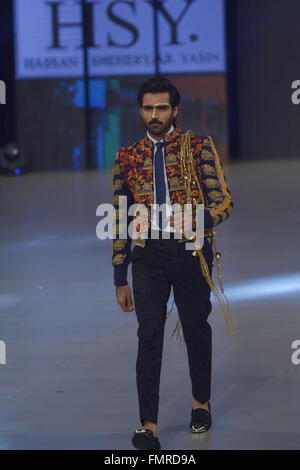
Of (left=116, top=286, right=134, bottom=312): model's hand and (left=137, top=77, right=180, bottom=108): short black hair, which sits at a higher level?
(left=137, top=77, right=180, bottom=108): short black hair

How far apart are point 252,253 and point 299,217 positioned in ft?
10.1

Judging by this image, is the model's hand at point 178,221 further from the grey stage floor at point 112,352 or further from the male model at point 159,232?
the grey stage floor at point 112,352

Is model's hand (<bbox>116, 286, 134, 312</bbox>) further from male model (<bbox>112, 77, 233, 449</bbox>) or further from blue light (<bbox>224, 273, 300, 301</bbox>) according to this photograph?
blue light (<bbox>224, 273, 300, 301</bbox>)

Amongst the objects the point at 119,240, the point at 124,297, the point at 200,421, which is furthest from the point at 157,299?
the point at 200,421

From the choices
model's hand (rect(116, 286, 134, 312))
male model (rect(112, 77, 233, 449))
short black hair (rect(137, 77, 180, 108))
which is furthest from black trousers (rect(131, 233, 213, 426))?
short black hair (rect(137, 77, 180, 108))

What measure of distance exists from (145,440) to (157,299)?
0.56 metres

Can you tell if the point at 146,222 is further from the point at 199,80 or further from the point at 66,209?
the point at 199,80

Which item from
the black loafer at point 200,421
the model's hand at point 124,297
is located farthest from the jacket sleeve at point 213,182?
the black loafer at point 200,421

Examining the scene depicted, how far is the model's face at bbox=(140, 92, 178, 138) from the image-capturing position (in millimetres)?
4230

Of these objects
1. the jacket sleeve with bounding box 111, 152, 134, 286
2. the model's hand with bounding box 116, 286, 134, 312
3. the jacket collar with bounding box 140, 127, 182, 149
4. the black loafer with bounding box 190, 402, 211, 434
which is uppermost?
the jacket collar with bounding box 140, 127, 182, 149

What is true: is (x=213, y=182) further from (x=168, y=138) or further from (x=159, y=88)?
(x=159, y=88)

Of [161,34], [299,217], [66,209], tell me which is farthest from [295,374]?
[161,34]

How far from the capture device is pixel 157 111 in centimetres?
424

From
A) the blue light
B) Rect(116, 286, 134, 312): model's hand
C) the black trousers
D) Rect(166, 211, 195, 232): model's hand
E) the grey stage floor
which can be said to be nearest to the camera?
Rect(166, 211, 195, 232): model's hand
